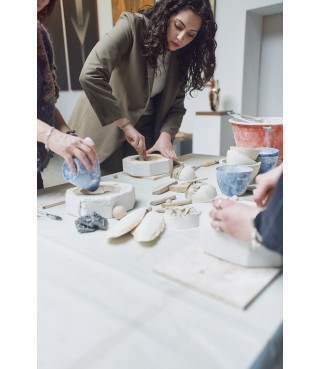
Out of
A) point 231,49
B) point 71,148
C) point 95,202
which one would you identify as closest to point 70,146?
point 71,148

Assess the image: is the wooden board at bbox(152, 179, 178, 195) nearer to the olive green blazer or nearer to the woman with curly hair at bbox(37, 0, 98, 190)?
the woman with curly hair at bbox(37, 0, 98, 190)

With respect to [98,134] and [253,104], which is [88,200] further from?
[253,104]

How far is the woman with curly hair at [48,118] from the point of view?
0.88 m

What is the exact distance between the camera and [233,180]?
1.05 meters

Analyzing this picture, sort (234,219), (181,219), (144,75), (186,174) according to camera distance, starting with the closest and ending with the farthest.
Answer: (234,219) < (181,219) < (186,174) < (144,75)

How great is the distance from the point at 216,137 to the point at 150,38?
179cm

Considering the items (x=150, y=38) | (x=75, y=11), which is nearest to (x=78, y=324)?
(x=150, y=38)

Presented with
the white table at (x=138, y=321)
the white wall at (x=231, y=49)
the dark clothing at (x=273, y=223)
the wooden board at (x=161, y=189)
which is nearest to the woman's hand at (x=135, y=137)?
the wooden board at (x=161, y=189)

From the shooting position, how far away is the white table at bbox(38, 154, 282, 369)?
16.6 inches

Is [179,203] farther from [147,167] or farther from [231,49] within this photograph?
[231,49]

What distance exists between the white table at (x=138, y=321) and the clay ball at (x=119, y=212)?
0.71ft

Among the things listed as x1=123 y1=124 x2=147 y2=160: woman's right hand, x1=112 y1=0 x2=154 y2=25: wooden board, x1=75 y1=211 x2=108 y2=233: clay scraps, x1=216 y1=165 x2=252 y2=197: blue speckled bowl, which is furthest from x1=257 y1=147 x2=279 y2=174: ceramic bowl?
x1=112 y1=0 x2=154 y2=25: wooden board

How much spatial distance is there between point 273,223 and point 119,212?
479 mm

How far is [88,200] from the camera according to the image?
90 cm
